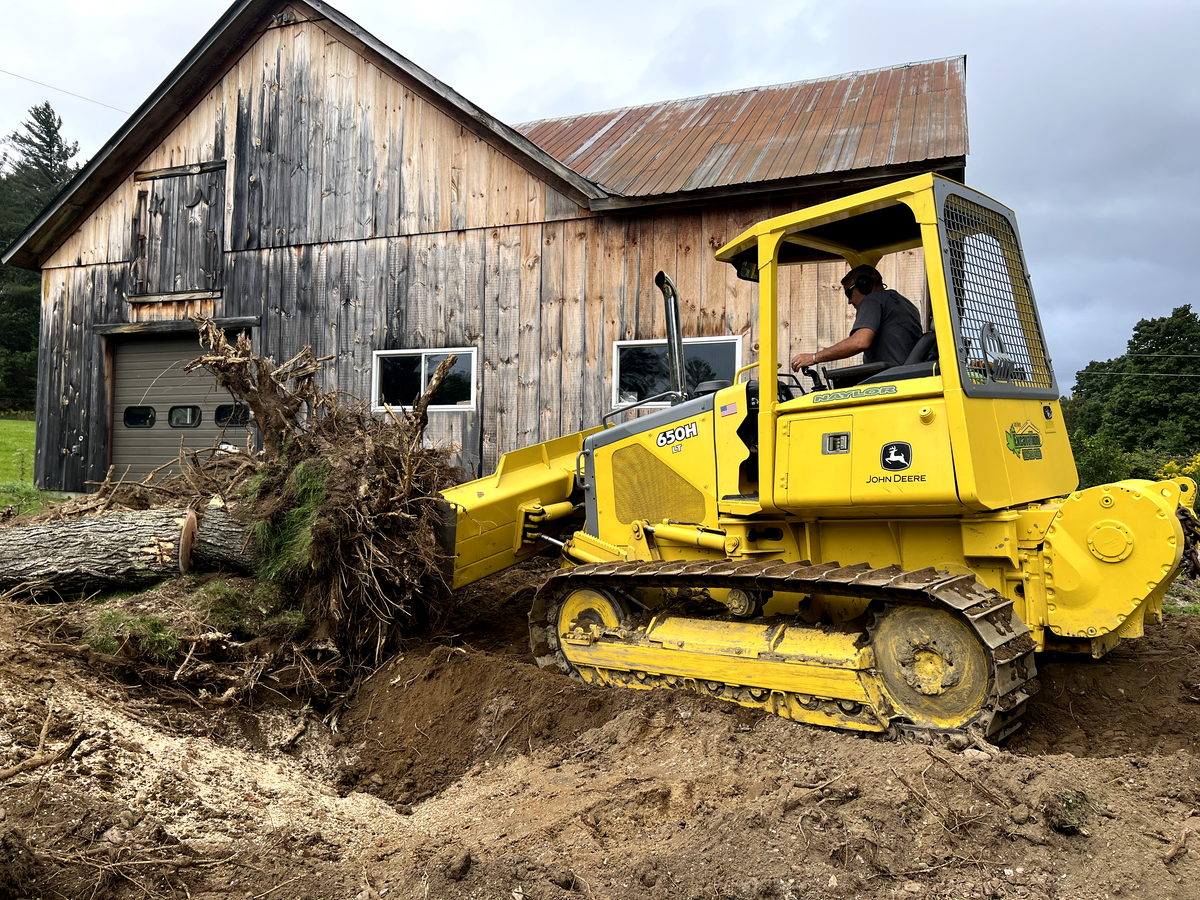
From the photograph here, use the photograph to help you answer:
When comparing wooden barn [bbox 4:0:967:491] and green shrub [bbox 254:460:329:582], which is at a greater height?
wooden barn [bbox 4:0:967:491]

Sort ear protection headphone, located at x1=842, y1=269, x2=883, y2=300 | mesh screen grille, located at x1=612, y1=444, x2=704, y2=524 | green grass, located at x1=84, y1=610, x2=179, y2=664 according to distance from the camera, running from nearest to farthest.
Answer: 1. green grass, located at x1=84, y1=610, x2=179, y2=664
2. ear protection headphone, located at x1=842, y1=269, x2=883, y2=300
3. mesh screen grille, located at x1=612, y1=444, x2=704, y2=524

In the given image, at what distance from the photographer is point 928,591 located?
3.92 m

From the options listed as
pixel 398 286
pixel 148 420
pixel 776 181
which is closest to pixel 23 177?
pixel 148 420

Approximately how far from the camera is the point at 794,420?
4.76m

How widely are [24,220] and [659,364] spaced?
50497 millimetres

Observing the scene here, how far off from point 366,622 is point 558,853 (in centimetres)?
303

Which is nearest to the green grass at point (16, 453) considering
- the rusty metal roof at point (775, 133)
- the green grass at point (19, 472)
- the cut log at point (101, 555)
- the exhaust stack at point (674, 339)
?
the green grass at point (19, 472)

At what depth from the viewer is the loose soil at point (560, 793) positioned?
10.0ft

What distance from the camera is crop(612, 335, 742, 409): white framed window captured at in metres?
9.24

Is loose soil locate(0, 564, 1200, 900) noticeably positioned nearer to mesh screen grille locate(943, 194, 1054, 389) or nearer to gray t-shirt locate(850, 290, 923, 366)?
mesh screen grille locate(943, 194, 1054, 389)

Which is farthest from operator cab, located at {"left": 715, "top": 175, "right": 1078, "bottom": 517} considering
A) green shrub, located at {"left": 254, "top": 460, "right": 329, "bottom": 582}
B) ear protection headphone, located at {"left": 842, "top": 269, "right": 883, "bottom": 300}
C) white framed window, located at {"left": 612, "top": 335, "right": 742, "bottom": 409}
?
white framed window, located at {"left": 612, "top": 335, "right": 742, "bottom": 409}

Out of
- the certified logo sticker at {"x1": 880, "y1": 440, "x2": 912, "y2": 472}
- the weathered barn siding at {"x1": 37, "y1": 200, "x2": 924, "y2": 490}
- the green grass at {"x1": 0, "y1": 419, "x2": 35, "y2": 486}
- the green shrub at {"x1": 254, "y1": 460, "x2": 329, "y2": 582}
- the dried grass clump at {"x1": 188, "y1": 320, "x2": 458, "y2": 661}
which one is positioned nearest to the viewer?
the certified logo sticker at {"x1": 880, "y1": 440, "x2": 912, "y2": 472}

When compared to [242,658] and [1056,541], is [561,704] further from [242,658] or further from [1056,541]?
[1056,541]

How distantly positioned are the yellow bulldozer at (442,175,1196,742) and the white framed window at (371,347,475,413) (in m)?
5.07
